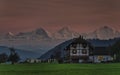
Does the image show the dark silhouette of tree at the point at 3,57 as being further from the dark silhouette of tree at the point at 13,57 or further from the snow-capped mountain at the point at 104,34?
the snow-capped mountain at the point at 104,34

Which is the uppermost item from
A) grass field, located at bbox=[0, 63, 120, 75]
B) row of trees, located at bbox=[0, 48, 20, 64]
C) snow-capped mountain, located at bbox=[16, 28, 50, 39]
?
snow-capped mountain, located at bbox=[16, 28, 50, 39]

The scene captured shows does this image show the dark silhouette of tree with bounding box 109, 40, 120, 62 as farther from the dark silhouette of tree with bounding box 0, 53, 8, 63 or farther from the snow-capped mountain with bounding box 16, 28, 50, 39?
the dark silhouette of tree with bounding box 0, 53, 8, 63

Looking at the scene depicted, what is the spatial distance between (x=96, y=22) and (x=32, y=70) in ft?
1.88

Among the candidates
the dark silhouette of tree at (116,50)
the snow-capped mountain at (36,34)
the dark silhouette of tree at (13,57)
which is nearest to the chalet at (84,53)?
the dark silhouette of tree at (116,50)

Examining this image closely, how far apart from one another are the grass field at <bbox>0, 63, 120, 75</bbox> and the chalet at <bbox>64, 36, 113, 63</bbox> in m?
0.05

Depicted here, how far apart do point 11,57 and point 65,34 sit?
0.42 metres

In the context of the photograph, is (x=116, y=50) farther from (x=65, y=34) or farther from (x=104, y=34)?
(x=65, y=34)

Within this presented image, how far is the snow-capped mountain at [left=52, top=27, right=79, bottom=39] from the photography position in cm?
317

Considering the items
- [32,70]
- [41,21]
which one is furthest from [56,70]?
[41,21]

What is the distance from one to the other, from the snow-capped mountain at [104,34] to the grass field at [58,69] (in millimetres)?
207

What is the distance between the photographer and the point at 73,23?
3.21m

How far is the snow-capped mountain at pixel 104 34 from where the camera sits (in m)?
3.19

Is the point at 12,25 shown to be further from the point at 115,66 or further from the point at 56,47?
the point at 115,66

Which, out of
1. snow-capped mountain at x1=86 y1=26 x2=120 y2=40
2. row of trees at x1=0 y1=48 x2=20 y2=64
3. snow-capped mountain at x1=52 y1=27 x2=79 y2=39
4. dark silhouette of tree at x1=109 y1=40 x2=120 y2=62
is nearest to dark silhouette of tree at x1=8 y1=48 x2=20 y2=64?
row of trees at x1=0 y1=48 x2=20 y2=64
